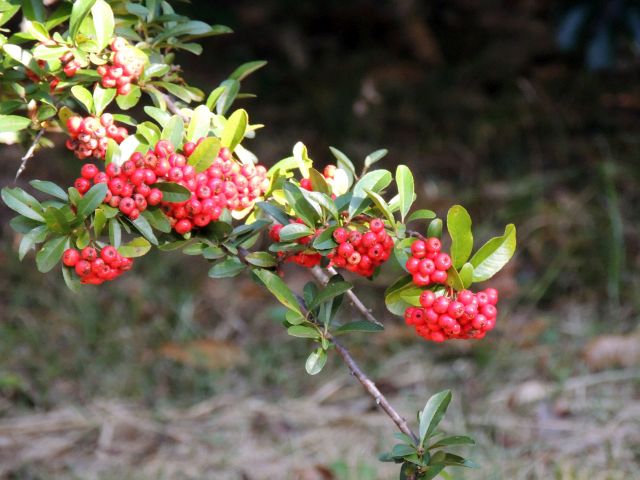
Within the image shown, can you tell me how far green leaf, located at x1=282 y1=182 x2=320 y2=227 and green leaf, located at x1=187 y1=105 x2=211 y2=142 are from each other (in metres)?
0.14

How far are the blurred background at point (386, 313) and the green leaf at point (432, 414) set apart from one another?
84 cm

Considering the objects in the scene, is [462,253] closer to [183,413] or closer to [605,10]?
[183,413]

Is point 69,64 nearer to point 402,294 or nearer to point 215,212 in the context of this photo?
point 215,212

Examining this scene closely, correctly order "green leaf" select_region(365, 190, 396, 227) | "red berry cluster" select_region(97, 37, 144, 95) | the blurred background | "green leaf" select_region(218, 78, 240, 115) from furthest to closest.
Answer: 1. the blurred background
2. "green leaf" select_region(218, 78, 240, 115)
3. "red berry cluster" select_region(97, 37, 144, 95)
4. "green leaf" select_region(365, 190, 396, 227)

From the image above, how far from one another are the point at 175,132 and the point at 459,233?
0.38 m

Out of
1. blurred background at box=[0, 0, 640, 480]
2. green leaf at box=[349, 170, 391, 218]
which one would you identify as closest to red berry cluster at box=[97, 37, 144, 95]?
green leaf at box=[349, 170, 391, 218]

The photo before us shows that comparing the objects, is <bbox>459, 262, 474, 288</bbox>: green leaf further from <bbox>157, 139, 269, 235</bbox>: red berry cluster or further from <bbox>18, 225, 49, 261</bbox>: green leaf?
<bbox>18, 225, 49, 261</bbox>: green leaf

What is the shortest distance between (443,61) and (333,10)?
61 cm

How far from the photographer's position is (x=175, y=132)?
109 centimetres

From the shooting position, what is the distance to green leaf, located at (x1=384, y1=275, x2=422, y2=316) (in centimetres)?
107

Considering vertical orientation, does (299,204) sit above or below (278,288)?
above

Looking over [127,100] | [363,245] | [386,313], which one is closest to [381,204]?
[363,245]

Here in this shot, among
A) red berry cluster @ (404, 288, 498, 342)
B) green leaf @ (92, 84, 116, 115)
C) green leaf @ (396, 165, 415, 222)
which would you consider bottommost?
red berry cluster @ (404, 288, 498, 342)

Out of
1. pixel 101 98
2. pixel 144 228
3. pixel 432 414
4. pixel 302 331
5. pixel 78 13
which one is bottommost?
pixel 432 414
